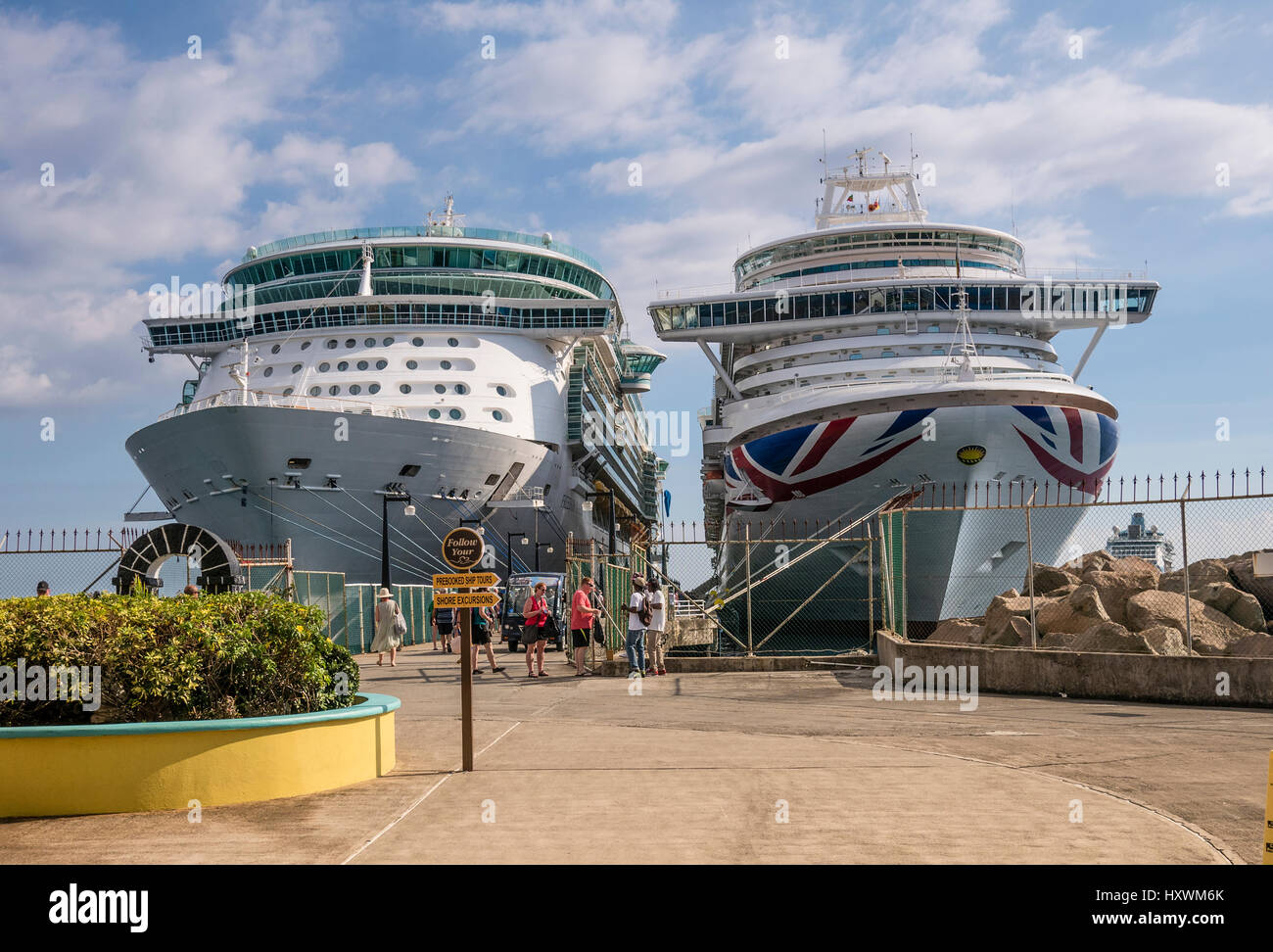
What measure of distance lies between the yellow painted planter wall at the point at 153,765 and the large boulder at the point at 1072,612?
1291 cm

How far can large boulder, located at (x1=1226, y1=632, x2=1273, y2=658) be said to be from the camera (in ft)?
49.8

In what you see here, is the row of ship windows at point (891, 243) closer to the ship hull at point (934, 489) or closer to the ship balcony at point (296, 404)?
the ship hull at point (934, 489)

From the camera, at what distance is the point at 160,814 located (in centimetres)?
687

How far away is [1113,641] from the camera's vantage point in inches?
564

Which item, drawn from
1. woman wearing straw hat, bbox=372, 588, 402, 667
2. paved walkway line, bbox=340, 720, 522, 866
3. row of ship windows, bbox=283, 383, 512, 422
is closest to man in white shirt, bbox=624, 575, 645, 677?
woman wearing straw hat, bbox=372, 588, 402, 667

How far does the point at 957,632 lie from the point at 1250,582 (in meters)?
5.16

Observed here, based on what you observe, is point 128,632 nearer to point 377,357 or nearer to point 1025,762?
point 1025,762

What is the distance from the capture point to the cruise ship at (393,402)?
3109cm

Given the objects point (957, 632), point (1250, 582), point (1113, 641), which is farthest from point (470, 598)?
point (1250, 582)

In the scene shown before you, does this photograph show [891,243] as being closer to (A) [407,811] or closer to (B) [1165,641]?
(B) [1165,641]

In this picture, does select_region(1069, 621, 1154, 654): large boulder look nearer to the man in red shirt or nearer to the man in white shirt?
the man in white shirt

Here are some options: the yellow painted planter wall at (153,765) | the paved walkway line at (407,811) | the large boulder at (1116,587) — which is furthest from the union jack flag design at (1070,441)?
the yellow painted planter wall at (153,765)
